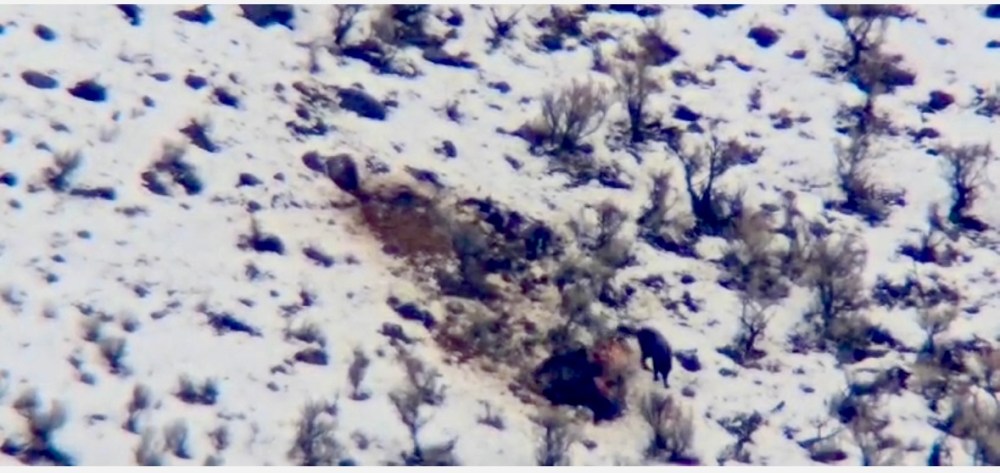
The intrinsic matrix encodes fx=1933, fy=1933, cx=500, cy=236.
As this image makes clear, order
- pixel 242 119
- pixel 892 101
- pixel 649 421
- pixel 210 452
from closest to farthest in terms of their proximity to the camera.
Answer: pixel 210 452 < pixel 649 421 < pixel 242 119 < pixel 892 101

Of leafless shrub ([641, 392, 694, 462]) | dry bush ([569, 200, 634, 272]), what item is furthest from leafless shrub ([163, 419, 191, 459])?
dry bush ([569, 200, 634, 272])

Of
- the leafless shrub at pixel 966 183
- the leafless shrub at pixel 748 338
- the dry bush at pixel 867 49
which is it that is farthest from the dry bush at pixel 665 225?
the dry bush at pixel 867 49

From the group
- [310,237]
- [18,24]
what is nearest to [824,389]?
[310,237]

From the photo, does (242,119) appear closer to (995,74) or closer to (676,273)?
(676,273)

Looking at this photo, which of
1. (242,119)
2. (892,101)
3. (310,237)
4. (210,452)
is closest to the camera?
(210,452)

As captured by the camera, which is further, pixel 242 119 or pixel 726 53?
pixel 726 53

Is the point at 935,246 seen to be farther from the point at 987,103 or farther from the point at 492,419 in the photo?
the point at 492,419

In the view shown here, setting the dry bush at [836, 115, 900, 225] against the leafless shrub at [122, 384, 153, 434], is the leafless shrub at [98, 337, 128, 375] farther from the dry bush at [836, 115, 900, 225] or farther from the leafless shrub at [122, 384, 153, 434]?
the dry bush at [836, 115, 900, 225]
